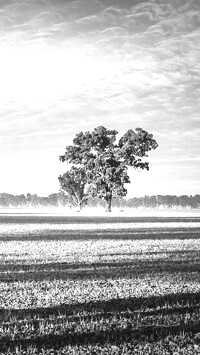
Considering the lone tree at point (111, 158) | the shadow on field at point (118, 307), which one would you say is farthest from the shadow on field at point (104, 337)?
the lone tree at point (111, 158)

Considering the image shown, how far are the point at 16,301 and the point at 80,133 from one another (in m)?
73.1

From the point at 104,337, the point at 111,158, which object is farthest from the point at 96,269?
the point at 111,158

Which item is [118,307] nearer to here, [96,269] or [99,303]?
[99,303]

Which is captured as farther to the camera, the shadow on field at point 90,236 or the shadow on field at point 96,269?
the shadow on field at point 90,236

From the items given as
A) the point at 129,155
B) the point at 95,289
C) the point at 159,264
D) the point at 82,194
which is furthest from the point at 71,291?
the point at 82,194

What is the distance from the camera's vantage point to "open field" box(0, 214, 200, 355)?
568 cm

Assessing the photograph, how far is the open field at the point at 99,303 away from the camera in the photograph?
568 centimetres

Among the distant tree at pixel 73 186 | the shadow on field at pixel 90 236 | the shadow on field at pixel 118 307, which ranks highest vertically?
the distant tree at pixel 73 186

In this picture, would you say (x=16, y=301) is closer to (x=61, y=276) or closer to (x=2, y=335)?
(x=2, y=335)

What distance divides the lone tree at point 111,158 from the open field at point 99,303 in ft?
184

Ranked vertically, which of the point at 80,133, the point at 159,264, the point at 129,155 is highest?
the point at 80,133

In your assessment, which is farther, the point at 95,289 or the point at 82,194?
the point at 82,194

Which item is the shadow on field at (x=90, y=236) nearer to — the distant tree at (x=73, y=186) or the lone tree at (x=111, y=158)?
the lone tree at (x=111, y=158)

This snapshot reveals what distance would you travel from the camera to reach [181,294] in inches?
348
